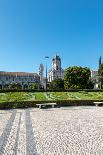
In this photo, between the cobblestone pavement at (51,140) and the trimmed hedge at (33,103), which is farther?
the trimmed hedge at (33,103)

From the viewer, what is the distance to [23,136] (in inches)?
635

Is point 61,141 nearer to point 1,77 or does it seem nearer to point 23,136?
point 23,136

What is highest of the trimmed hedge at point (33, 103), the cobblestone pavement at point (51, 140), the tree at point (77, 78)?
the tree at point (77, 78)

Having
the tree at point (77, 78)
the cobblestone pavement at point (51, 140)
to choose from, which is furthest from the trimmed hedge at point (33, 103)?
the tree at point (77, 78)

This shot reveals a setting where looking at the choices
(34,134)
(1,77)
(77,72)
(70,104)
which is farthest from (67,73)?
(1,77)

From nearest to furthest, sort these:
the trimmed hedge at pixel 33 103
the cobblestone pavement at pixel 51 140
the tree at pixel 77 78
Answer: the cobblestone pavement at pixel 51 140
the trimmed hedge at pixel 33 103
the tree at pixel 77 78

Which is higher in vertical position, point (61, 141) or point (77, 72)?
point (77, 72)

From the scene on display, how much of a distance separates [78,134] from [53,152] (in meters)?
4.31

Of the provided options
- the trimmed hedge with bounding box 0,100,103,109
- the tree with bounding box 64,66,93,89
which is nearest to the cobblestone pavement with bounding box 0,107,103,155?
the trimmed hedge with bounding box 0,100,103,109

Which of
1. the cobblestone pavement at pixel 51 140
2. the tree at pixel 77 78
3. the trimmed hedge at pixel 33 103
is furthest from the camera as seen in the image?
the tree at pixel 77 78

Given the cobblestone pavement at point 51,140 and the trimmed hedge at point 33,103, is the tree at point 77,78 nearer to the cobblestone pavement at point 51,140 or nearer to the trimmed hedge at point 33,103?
the trimmed hedge at point 33,103

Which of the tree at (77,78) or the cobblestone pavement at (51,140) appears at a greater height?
the tree at (77,78)

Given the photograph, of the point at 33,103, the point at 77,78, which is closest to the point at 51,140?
the point at 33,103

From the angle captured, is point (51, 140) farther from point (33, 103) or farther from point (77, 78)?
point (77, 78)
